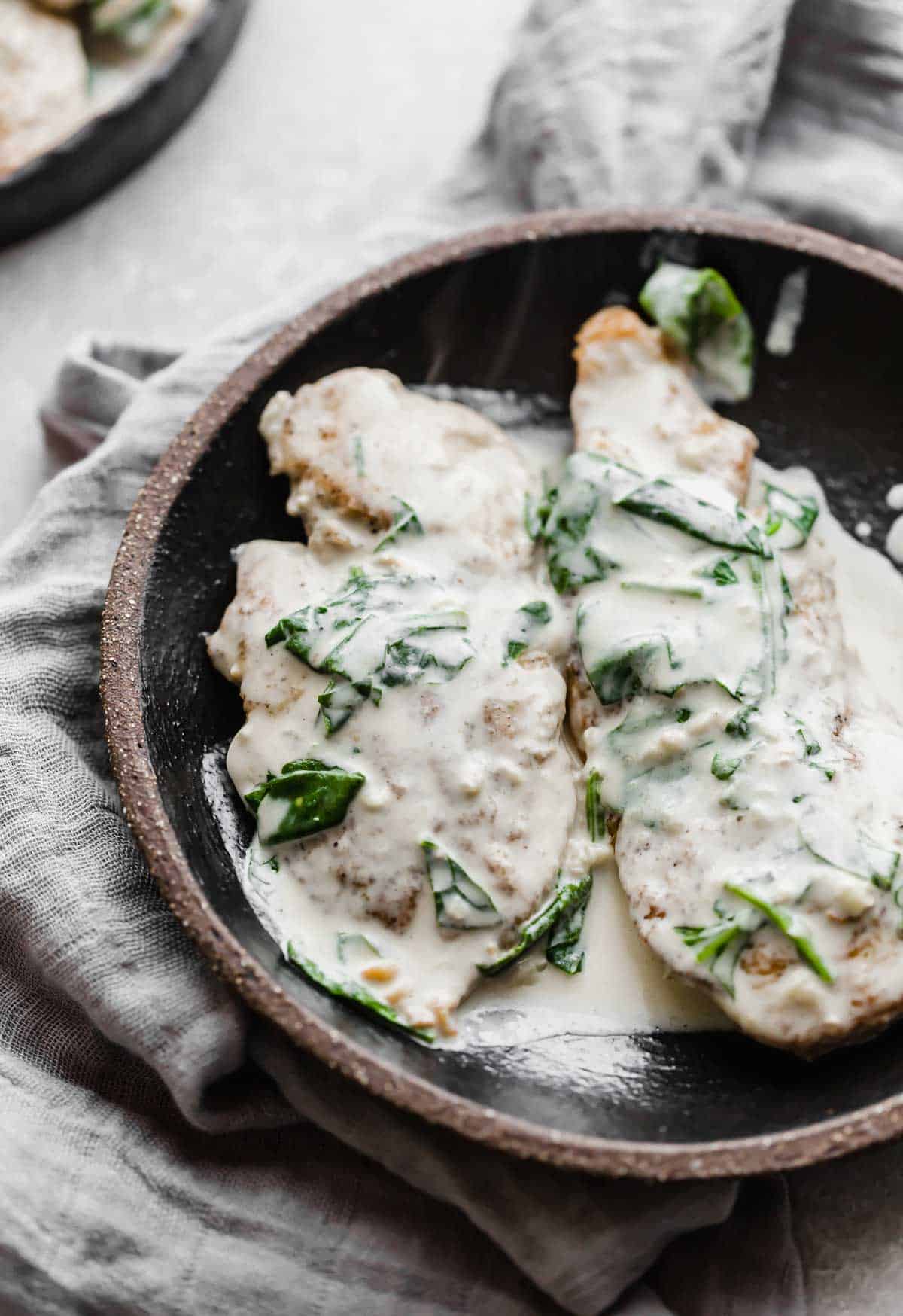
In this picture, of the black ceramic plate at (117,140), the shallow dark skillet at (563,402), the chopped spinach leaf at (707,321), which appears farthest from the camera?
the black ceramic plate at (117,140)

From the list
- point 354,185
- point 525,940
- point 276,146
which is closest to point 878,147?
point 354,185

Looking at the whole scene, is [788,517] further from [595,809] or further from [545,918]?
[545,918]

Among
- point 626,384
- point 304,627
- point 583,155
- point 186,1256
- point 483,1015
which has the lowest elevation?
point 186,1256

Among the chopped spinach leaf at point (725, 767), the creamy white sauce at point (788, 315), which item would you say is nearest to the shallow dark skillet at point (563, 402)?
the creamy white sauce at point (788, 315)

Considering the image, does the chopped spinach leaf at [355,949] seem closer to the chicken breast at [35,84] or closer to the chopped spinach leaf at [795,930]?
the chopped spinach leaf at [795,930]

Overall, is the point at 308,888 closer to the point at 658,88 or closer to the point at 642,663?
the point at 642,663

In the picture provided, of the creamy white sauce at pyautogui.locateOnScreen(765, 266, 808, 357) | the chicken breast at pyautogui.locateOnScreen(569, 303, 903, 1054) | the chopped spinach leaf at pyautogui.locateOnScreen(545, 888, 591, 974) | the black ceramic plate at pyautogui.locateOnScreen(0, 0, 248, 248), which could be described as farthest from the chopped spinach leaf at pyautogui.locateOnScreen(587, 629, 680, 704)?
the black ceramic plate at pyautogui.locateOnScreen(0, 0, 248, 248)

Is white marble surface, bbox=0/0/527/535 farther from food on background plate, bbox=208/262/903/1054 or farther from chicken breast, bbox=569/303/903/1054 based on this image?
chicken breast, bbox=569/303/903/1054

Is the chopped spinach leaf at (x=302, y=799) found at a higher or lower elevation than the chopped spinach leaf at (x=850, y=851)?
lower
